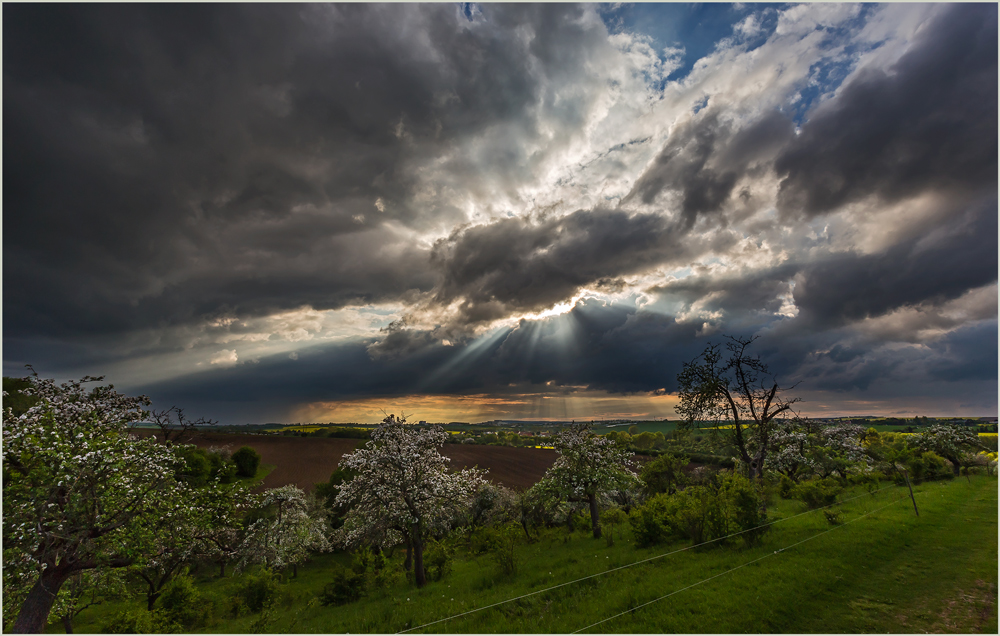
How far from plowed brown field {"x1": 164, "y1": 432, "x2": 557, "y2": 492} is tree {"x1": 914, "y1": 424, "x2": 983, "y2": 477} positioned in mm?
52722

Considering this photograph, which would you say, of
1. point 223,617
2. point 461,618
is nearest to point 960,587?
point 461,618

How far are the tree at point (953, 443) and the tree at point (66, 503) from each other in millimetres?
70593

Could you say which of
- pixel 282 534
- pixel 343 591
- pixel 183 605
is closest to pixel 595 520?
pixel 343 591

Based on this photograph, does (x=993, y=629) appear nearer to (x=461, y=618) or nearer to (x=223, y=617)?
(x=461, y=618)

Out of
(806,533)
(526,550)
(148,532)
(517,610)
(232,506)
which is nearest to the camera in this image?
(148,532)

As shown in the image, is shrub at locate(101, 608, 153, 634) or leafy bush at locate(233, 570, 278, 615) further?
leafy bush at locate(233, 570, 278, 615)

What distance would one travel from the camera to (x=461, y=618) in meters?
13.7

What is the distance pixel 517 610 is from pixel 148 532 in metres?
13.0

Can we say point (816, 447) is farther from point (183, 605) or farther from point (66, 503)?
point (183, 605)

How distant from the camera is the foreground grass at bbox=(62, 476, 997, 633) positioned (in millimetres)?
10609

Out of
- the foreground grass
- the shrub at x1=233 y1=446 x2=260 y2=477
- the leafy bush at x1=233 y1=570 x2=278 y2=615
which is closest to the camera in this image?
the foreground grass

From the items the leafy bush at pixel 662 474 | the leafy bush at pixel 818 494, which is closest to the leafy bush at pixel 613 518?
the leafy bush at pixel 662 474

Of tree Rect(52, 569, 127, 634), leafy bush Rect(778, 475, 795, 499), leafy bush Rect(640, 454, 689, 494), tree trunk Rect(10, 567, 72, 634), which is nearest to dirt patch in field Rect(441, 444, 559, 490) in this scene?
leafy bush Rect(640, 454, 689, 494)

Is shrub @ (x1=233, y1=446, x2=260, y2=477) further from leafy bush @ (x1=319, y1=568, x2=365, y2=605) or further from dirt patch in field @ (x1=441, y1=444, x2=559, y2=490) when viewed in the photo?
leafy bush @ (x1=319, y1=568, x2=365, y2=605)
